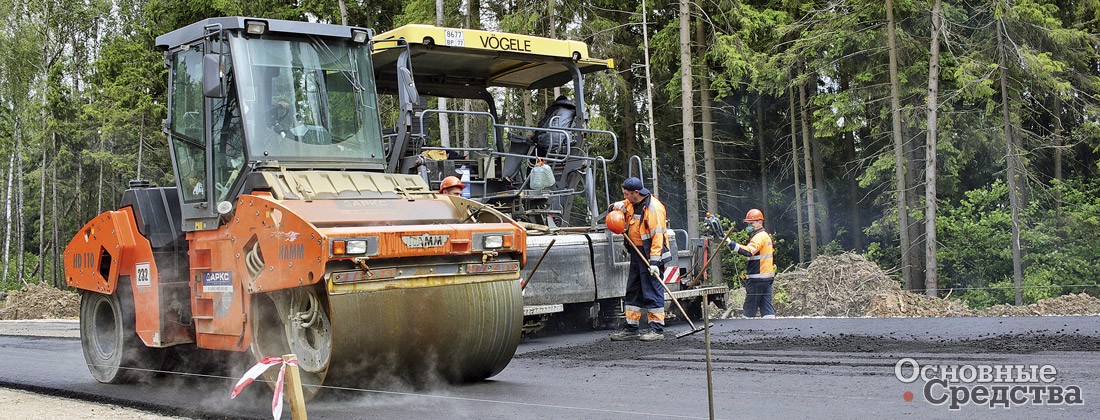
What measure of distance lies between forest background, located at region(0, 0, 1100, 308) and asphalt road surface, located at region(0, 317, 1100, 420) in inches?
460

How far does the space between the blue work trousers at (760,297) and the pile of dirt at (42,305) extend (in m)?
15.6

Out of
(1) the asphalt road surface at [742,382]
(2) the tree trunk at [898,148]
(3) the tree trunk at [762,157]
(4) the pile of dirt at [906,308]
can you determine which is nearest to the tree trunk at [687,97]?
(2) the tree trunk at [898,148]

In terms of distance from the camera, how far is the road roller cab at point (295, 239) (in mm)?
6520

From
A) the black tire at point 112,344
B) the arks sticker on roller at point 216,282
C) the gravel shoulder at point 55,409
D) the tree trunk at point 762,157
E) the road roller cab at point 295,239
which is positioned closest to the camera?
the road roller cab at point 295,239

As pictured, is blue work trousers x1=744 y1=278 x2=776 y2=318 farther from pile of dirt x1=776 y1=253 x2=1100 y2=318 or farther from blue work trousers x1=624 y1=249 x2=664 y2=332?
blue work trousers x1=624 y1=249 x2=664 y2=332

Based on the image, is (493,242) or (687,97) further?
(687,97)

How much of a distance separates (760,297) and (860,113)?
12223mm

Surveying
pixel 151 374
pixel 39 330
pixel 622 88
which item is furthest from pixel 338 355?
pixel 622 88

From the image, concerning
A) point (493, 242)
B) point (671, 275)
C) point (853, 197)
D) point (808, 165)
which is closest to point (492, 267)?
point (493, 242)

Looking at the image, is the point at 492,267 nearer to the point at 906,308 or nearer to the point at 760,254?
the point at 760,254

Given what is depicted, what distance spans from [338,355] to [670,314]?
6.86 meters

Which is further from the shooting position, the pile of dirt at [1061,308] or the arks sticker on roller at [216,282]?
the pile of dirt at [1061,308]

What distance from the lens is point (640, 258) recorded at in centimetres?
1042

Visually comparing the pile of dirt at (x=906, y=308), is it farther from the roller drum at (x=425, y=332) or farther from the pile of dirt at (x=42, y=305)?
the pile of dirt at (x=42, y=305)
